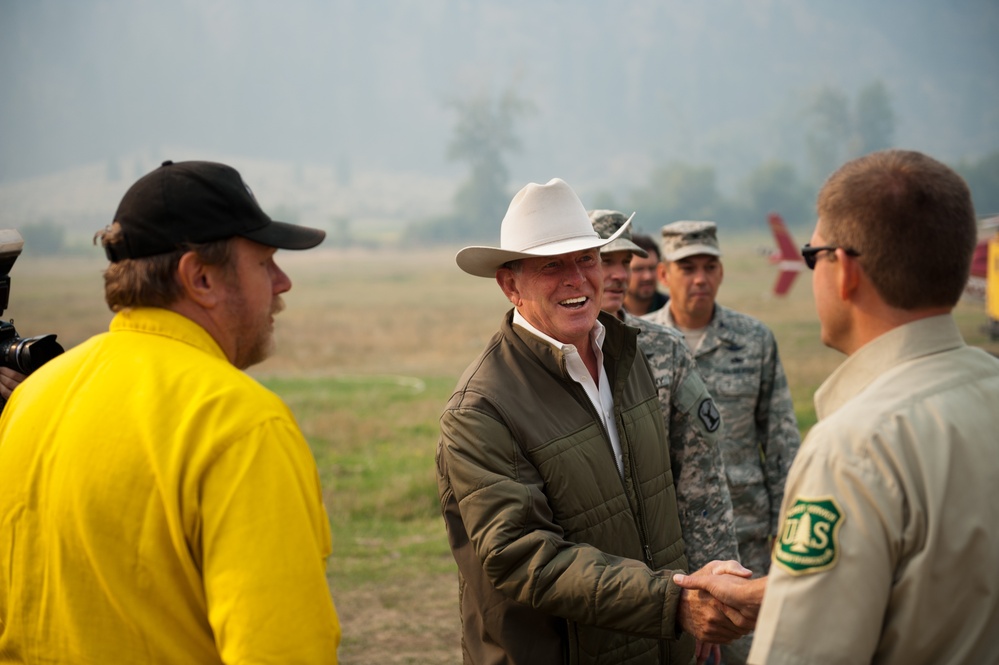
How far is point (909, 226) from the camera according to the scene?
72.2 inches

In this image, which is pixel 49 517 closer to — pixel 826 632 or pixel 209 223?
pixel 209 223

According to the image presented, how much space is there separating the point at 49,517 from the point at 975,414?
1914mm

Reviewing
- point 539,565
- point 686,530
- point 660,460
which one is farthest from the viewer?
point 686,530

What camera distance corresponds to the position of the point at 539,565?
278 centimetres

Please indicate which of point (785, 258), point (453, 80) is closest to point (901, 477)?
point (785, 258)

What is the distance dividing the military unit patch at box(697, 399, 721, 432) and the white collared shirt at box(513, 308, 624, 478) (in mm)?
614

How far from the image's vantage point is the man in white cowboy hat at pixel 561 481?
2.76 metres

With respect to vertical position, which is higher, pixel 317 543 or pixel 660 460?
pixel 317 543

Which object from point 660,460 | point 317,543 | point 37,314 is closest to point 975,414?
point 317,543

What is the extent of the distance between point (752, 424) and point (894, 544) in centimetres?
340

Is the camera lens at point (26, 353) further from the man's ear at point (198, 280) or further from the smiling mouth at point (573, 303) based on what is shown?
the smiling mouth at point (573, 303)

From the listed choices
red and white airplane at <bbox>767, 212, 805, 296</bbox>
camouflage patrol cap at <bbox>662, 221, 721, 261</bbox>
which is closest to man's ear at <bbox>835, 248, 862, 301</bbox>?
camouflage patrol cap at <bbox>662, 221, 721, 261</bbox>

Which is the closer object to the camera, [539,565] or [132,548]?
[132,548]

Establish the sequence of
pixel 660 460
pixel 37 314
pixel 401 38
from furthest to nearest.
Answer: pixel 401 38 < pixel 37 314 < pixel 660 460
